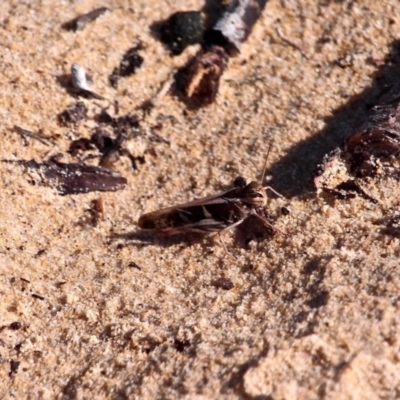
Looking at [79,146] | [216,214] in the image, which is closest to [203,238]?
[216,214]

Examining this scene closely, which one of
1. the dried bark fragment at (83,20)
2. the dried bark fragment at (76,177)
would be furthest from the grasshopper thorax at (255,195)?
the dried bark fragment at (83,20)

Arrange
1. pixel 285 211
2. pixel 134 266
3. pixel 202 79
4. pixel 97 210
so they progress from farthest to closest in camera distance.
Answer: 1. pixel 202 79
2. pixel 97 210
3. pixel 285 211
4. pixel 134 266

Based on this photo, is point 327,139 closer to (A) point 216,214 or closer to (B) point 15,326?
(A) point 216,214

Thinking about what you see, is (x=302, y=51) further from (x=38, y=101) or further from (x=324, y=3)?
(x=38, y=101)

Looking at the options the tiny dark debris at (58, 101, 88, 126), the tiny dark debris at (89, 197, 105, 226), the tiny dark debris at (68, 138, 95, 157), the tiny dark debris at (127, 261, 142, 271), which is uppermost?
the tiny dark debris at (127, 261, 142, 271)

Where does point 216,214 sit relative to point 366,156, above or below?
below

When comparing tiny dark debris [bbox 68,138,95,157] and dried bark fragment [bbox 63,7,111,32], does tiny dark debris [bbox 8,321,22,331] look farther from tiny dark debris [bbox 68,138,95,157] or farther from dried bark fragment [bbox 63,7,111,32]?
dried bark fragment [bbox 63,7,111,32]

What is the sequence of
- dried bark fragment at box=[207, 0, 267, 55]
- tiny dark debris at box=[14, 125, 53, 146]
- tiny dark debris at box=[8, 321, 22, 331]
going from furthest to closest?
dried bark fragment at box=[207, 0, 267, 55] → tiny dark debris at box=[14, 125, 53, 146] → tiny dark debris at box=[8, 321, 22, 331]

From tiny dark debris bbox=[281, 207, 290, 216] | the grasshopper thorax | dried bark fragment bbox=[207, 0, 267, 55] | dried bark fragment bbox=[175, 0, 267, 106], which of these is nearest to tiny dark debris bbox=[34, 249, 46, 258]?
the grasshopper thorax
